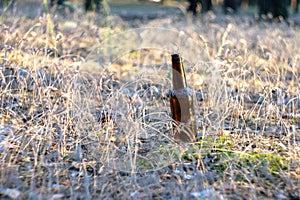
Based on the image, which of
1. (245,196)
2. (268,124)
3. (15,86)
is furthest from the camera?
(15,86)

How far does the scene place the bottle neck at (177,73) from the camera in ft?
11.9

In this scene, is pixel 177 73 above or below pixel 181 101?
above

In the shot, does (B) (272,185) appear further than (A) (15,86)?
No

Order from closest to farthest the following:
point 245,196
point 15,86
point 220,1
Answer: point 245,196, point 15,86, point 220,1

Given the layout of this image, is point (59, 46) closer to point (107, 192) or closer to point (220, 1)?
point (107, 192)

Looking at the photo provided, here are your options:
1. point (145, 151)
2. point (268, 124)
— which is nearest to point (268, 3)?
point (268, 124)

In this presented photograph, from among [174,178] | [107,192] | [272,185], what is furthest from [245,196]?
[107,192]

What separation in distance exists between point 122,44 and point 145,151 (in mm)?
3665

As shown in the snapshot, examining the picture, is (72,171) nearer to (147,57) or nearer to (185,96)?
(185,96)

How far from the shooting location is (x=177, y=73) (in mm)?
3648

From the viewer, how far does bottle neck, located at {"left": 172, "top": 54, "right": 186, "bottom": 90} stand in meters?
A: 3.62

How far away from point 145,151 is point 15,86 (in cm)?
200

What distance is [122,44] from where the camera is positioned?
7.00 meters

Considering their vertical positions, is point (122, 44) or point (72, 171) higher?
point (122, 44)
